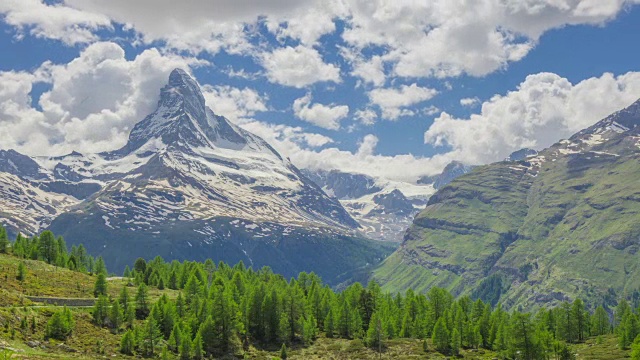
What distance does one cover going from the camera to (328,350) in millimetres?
138875

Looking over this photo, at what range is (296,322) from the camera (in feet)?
484

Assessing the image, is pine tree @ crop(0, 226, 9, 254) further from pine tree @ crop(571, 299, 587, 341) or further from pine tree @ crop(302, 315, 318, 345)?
pine tree @ crop(571, 299, 587, 341)

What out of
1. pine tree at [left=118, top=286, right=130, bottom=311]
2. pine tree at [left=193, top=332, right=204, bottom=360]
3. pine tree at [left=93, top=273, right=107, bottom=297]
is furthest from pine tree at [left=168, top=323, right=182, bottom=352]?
pine tree at [left=93, top=273, right=107, bottom=297]

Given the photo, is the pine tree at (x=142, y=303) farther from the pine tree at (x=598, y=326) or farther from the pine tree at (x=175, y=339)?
the pine tree at (x=598, y=326)

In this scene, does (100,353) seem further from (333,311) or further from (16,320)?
(333,311)

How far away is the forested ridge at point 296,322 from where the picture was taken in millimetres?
122125

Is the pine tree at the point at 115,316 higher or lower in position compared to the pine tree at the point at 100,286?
lower

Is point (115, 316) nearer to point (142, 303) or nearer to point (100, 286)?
point (142, 303)

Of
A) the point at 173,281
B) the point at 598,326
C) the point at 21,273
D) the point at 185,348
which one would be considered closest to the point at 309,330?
the point at 185,348

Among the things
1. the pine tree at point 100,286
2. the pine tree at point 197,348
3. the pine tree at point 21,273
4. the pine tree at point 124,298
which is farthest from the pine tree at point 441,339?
the pine tree at point 21,273

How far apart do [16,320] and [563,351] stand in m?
105

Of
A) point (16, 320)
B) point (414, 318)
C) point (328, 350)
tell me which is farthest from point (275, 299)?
point (16, 320)

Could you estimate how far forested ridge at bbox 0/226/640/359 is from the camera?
122125 millimetres

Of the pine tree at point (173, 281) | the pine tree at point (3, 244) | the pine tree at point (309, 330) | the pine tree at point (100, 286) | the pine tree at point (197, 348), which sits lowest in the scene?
the pine tree at point (197, 348)
